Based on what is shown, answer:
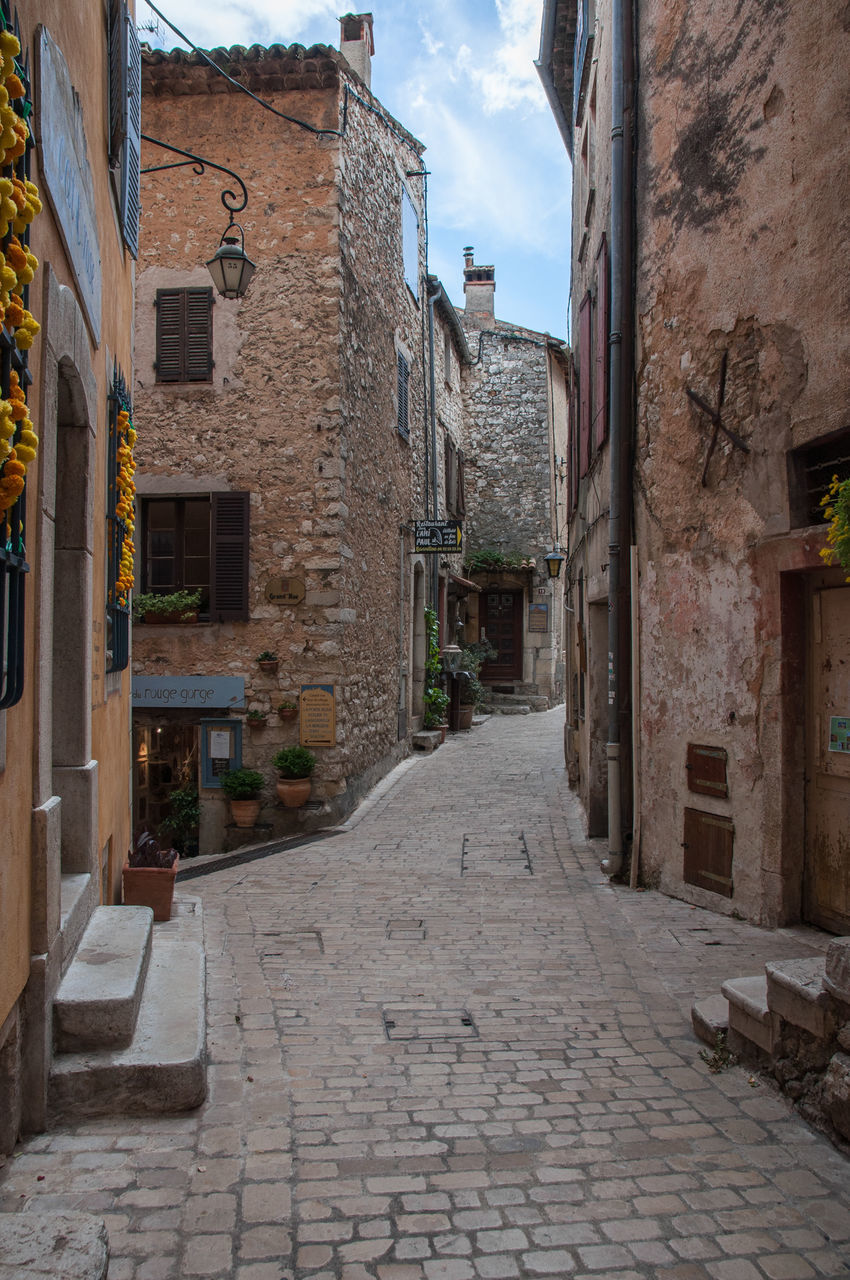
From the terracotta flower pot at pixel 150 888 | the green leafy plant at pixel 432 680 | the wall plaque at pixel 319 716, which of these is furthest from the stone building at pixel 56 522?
the green leafy plant at pixel 432 680

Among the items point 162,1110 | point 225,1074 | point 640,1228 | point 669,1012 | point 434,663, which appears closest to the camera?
point 640,1228

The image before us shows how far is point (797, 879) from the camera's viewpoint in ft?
17.3

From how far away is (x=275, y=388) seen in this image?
10055mm

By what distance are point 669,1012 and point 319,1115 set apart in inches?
72.3

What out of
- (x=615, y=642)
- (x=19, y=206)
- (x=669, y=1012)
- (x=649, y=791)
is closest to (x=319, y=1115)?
(x=669, y=1012)

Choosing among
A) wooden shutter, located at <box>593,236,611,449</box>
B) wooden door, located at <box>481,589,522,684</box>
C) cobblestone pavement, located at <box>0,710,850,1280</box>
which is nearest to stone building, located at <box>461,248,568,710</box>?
wooden door, located at <box>481,589,522,684</box>

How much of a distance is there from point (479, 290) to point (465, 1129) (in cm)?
2380

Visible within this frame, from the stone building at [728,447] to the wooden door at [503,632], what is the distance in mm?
14807

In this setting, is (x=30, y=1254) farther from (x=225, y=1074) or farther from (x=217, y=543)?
(x=217, y=543)

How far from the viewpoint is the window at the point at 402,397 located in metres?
13.3

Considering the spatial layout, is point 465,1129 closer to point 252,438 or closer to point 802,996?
point 802,996

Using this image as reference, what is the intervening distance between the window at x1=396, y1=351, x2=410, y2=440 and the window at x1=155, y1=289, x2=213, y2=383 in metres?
3.64

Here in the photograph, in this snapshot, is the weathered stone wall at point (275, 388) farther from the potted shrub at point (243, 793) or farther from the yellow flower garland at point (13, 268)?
the yellow flower garland at point (13, 268)

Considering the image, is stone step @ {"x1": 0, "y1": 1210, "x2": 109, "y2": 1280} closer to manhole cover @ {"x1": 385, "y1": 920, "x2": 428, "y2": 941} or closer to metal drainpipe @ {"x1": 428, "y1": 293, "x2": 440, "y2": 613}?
manhole cover @ {"x1": 385, "y1": 920, "x2": 428, "y2": 941}
